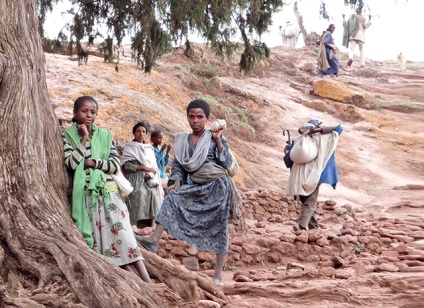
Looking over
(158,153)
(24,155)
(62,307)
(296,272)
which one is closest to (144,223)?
(158,153)

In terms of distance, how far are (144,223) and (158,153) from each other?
1.06 metres

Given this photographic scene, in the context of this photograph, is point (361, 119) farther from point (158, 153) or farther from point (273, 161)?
point (158, 153)

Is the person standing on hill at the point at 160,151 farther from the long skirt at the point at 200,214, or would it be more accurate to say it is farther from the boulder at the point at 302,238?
the long skirt at the point at 200,214

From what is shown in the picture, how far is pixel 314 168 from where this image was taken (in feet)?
25.5

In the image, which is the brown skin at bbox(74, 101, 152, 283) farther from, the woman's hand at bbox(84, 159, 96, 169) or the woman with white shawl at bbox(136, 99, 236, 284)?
the woman with white shawl at bbox(136, 99, 236, 284)

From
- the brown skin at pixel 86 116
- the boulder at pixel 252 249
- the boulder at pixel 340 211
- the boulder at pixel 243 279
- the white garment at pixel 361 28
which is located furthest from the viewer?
the white garment at pixel 361 28

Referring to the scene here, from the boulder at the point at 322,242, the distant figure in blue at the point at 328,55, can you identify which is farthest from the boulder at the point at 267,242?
the distant figure in blue at the point at 328,55

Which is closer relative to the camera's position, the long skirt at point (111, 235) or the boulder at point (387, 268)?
the long skirt at point (111, 235)

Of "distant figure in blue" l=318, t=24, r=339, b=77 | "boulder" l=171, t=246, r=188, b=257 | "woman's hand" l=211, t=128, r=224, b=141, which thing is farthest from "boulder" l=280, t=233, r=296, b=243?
"distant figure in blue" l=318, t=24, r=339, b=77

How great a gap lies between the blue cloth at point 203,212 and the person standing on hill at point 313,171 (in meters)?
2.79

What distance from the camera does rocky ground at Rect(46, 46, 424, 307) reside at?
→ 4816 millimetres

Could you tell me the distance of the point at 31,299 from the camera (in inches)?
107

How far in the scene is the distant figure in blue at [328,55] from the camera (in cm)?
1733

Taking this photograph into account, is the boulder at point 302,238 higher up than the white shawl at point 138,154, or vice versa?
the white shawl at point 138,154
